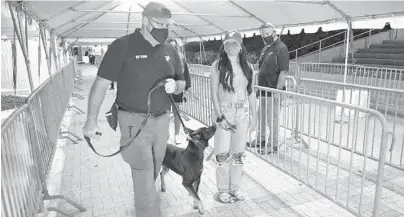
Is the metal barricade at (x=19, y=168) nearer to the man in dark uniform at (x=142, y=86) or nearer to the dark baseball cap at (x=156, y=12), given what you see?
the man in dark uniform at (x=142, y=86)

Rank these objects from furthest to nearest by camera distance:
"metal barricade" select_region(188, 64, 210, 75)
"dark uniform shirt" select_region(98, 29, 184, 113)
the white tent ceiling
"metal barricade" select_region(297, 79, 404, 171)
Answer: "metal barricade" select_region(188, 64, 210, 75)
the white tent ceiling
"metal barricade" select_region(297, 79, 404, 171)
"dark uniform shirt" select_region(98, 29, 184, 113)

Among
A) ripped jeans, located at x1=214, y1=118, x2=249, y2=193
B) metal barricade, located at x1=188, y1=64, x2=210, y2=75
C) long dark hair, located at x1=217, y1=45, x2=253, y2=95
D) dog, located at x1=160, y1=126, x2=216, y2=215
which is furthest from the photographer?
metal barricade, located at x1=188, y1=64, x2=210, y2=75

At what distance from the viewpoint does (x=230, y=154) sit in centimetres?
349

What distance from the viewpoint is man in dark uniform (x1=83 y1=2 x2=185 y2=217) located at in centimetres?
236

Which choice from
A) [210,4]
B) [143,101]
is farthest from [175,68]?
[210,4]

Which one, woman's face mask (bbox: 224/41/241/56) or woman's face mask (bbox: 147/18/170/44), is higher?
woman's face mask (bbox: 147/18/170/44)

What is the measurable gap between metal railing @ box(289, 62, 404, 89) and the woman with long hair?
20.3 ft

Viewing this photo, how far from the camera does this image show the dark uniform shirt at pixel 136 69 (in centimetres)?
235

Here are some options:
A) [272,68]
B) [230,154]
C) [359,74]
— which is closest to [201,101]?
[272,68]

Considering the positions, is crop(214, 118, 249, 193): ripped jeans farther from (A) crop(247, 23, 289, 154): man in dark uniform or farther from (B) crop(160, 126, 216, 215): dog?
(A) crop(247, 23, 289, 154): man in dark uniform

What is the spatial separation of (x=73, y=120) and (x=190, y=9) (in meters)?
5.19

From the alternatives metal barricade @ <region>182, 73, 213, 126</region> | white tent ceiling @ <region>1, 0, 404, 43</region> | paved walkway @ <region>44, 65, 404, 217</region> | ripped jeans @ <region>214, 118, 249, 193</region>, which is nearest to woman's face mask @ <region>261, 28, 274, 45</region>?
metal barricade @ <region>182, 73, 213, 126</region>

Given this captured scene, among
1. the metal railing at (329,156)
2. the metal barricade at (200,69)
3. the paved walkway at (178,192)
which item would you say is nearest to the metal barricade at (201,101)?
the metal railing at (329,156)

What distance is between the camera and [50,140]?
4.33 meters
